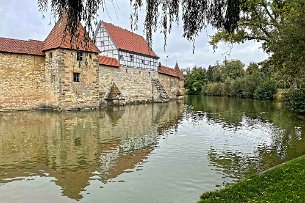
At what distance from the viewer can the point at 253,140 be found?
1389 centimetres

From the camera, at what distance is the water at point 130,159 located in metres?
7.14

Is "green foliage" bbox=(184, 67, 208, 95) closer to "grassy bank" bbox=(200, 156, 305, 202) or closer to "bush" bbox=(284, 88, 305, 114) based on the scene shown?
"bush" bbox=(284, 88, 305, 114)

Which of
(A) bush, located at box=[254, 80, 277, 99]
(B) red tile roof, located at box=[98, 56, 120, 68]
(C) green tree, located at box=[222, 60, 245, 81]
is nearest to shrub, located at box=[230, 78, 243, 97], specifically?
(A) bush, located at box=[254, 80, 277, 99]

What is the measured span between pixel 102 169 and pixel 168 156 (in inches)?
103

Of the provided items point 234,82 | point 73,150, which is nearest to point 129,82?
point 73,150

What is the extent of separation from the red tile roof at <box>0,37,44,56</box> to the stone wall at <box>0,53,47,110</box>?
13.4 inches

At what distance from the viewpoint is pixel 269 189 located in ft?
20.0

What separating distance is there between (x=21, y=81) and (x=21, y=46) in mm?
3116

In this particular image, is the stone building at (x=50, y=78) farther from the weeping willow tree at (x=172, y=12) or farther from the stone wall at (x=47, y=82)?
the weeping willow tree at (x=172, y=12)

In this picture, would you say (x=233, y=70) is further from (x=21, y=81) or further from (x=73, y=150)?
(x=73, y=150)

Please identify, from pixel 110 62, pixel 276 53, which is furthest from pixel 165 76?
pixel 276 53

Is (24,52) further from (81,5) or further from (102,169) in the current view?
(81,5)

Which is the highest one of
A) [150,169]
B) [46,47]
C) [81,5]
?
[46,47]

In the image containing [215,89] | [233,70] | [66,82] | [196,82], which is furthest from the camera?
[196,82]
